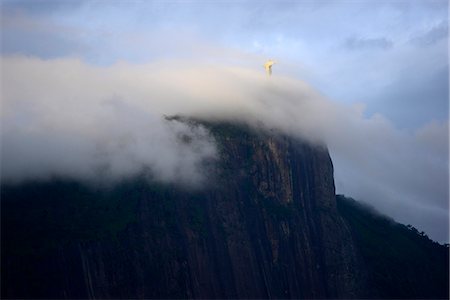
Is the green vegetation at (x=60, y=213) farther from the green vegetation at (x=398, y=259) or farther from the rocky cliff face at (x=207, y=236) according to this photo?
the green vegetation at (x=398, y=259)

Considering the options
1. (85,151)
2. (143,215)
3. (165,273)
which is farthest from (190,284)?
(85,151)

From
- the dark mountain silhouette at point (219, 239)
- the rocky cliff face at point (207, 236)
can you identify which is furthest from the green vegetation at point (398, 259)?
the rocky cliff face at point (207, 236)

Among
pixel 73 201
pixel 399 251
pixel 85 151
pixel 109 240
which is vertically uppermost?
pixel 85 151

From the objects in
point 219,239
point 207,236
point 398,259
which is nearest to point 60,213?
point 207,236

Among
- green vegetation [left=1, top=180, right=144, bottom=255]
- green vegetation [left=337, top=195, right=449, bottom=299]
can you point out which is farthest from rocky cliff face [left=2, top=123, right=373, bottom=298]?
green vegetation [left=337, top=195, right=449, bottom=299]

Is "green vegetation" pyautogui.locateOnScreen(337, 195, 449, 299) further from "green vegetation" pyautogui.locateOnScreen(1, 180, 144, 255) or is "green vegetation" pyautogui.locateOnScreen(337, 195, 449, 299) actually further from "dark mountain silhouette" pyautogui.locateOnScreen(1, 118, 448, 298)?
"green vegetation" pyautogui.locateOnScreen(1, 180, 144, 255)

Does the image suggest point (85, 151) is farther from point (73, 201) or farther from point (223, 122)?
point (223, 122)

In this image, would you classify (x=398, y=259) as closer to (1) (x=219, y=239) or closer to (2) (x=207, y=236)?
(1) (x=219, y=239)
